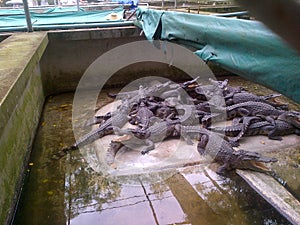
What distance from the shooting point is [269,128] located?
3.68m

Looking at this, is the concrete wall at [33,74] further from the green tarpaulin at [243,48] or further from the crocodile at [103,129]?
the green tarpaulin at [243,48]

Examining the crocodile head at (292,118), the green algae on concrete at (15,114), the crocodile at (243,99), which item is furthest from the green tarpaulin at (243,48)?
the crocodile head at (292,118)

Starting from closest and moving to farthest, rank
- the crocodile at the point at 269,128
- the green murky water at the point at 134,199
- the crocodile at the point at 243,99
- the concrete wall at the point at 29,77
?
the concrete wall at the point at 29,77 → the green murky water at the point at 134,199 → the crocodile at the point at 269,128 → the crocodile at the point at 243,99

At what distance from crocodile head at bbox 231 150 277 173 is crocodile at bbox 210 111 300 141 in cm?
65

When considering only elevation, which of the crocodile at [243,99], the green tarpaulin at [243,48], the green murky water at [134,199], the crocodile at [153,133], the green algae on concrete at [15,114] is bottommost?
the green murky water at [134,199]

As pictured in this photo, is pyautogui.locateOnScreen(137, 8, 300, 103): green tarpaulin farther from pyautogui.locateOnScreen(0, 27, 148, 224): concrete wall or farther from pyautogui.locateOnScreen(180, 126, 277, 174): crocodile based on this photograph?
pyautogui.locateOnScreen(0, 27, 148, 224): concrete wall

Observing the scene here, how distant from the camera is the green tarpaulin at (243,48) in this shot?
167 centimetres

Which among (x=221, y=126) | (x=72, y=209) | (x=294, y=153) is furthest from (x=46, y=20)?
(x=294, y=153)

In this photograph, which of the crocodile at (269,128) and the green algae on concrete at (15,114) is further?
the crocodile at (269,128)

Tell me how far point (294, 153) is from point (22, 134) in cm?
311

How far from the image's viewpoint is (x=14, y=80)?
2.30 metres

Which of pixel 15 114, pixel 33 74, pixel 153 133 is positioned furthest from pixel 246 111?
pixel 33 74

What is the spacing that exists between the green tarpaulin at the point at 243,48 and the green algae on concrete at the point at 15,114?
1.58 metres

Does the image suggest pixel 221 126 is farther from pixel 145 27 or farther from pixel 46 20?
pixel 46 20
